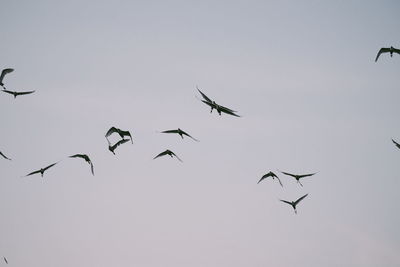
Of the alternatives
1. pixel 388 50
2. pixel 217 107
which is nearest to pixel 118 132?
pixel 217 107

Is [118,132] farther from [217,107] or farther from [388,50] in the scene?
[388,50]

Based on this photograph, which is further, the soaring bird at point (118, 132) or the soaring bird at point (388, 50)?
the soaring bird at point (388, 50)

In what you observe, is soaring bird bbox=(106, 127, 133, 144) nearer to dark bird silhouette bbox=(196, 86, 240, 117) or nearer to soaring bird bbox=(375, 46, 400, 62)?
dark bird silhouette bbox=(196, 86, 240, 117)

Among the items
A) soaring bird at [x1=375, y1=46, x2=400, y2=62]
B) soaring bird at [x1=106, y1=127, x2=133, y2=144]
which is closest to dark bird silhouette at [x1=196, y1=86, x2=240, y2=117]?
soaring bird at [x1=106, y1=127, x2=133, y2=144]

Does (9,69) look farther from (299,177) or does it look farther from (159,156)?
(299,177)

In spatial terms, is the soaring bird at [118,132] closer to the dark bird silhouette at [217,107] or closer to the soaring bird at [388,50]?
the dark bird silhouette at [217,107]

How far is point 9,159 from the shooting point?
95.4 feet

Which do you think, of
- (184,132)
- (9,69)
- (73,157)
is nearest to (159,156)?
(184,132)

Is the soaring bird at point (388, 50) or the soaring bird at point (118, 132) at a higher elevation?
the soaring bird at point (388, 50)

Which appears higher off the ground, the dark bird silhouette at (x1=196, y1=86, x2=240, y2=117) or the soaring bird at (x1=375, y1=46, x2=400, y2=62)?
the soaring bird at (x1=375, y1=46, x2=400, y2=62)

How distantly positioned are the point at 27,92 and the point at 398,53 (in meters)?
32.2

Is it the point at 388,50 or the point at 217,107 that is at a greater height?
the point at 388,50

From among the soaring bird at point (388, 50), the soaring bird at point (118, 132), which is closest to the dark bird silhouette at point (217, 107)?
the soaring bird at point (118, 132)

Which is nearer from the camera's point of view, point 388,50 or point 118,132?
point 118,132
